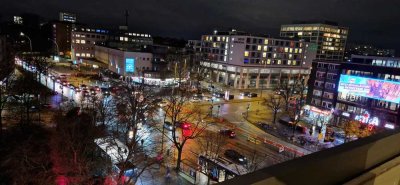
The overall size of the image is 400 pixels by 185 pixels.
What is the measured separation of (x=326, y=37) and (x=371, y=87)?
89.7 metres

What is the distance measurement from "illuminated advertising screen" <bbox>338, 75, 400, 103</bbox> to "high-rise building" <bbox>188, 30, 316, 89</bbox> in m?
31.8

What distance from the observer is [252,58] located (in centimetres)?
7706

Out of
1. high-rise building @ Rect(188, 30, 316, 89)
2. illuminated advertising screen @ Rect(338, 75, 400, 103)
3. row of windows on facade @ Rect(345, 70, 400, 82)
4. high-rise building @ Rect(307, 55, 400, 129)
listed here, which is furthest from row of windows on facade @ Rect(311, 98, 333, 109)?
high-rise building @ Rect(188, 30, 316, 89)

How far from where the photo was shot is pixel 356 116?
1752 inches

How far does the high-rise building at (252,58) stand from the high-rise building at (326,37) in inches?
1537

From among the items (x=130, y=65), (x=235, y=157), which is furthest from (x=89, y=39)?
(x=235, y=157)

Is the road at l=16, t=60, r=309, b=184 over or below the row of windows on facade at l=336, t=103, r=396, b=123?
below

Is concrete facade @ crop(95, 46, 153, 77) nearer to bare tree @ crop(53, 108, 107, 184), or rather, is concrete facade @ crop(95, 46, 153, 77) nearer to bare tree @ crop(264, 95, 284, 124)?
bare tree @ crop(264, 95, 284, 124)

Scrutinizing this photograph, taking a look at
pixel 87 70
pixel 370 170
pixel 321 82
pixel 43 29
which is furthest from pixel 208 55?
pixel 370 170

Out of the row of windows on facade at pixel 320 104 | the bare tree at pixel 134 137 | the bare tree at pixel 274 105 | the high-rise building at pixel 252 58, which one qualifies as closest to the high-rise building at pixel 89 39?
the high-rise building at pixel 252 58

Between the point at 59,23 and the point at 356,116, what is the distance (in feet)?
357

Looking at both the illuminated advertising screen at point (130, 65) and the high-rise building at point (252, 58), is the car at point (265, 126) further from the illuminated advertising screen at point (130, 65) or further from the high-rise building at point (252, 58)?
the illuminated advertising screen at point (130, 65)

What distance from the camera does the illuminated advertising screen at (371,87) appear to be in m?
40.3

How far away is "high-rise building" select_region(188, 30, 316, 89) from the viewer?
250ft
